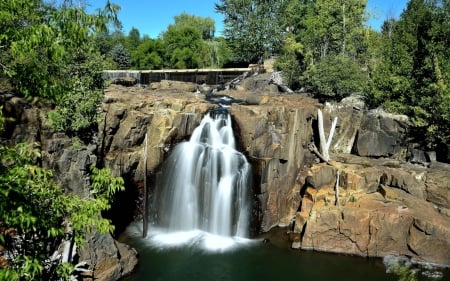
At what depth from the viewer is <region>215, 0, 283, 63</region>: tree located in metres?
47.9

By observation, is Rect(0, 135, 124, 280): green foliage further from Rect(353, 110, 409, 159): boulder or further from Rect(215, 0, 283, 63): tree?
Rect(215, 0, 283, 63): tree

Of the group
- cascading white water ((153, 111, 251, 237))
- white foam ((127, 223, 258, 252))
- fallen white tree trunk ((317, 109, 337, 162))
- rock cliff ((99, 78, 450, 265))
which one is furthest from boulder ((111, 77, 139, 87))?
fallen white tree trunk ((317, 109, 337, 162))

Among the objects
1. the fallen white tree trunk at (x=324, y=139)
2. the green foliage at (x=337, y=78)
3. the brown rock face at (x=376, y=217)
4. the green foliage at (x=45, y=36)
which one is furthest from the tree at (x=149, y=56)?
the green foliage at (x=45, y=36)

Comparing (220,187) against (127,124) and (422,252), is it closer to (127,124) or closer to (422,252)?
(127,124)

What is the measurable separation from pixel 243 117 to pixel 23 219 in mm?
16833

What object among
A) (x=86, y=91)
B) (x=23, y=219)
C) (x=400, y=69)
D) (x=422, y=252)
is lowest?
(x=422, y=252)

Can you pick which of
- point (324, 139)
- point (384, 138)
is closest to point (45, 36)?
point (324, 139)

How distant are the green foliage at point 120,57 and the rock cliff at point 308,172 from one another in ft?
111

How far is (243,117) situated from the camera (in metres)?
21.2

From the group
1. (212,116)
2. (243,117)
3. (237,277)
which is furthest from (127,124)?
(237,277)

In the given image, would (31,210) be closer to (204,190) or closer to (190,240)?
(190,240)

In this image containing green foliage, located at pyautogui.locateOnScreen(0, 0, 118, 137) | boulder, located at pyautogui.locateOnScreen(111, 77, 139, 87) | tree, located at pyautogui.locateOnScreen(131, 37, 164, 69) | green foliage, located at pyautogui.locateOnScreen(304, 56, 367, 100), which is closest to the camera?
green foliage, located at pyautogui.locateOnScreen(0, 0, 118, 137)

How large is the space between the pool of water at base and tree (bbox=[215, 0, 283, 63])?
33600mm

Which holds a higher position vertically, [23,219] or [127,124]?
[127,124]
